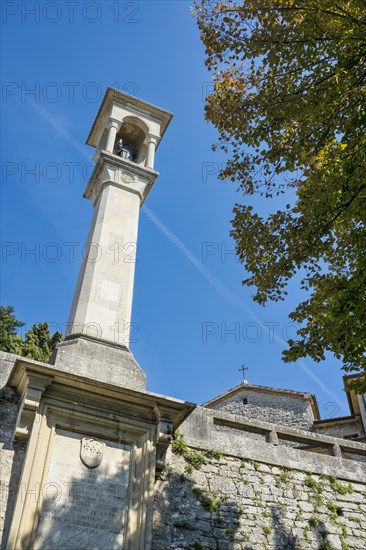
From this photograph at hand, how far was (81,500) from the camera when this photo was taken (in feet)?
21.0

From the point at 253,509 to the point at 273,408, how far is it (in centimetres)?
1454

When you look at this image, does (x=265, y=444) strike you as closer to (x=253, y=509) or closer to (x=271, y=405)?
(x=253, y=509)

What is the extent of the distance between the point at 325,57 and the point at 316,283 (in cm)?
A: 330

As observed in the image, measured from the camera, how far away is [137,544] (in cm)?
636

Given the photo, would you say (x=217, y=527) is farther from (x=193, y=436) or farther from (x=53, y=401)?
(x=53, y=401)

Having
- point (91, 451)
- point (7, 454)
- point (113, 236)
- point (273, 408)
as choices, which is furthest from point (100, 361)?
point (273, 408)

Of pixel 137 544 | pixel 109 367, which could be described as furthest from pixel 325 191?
pixel 137 544

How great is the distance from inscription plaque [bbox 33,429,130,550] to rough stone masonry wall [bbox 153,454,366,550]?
0.71m

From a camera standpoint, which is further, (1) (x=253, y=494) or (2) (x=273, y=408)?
(2) (x=273, y=408)

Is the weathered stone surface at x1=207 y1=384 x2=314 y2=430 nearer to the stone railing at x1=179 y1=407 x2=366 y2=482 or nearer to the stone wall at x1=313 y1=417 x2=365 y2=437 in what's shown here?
the stone wall at x1=313 y1=417 x2=365 y2=437

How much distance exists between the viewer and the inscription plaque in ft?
20.0

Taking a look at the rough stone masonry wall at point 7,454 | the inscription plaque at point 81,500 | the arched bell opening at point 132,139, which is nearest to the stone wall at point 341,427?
the arched bell opening at point 132,139

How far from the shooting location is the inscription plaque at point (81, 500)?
609cm

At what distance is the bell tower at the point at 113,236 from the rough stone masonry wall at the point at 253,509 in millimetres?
1677
